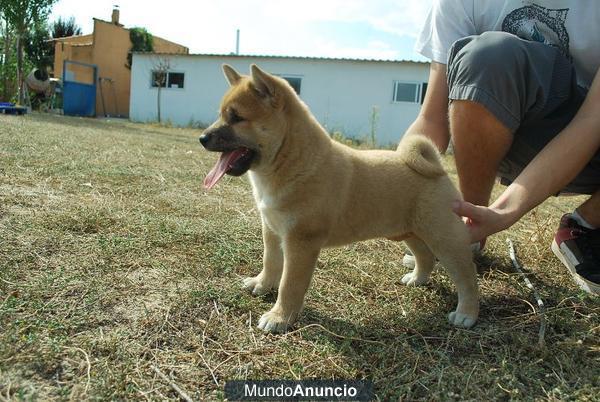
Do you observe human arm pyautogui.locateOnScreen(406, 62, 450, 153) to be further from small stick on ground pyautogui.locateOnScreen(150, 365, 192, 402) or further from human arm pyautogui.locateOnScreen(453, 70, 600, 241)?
small stick on ground pyautogui.locateOnScreen(150, 365, 192, 402)

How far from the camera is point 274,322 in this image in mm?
2021

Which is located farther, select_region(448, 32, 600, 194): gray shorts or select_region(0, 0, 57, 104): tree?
select_region(0, 0, 57, 104): tree

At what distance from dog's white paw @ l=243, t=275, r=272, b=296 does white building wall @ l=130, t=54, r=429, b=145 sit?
50.0 feet

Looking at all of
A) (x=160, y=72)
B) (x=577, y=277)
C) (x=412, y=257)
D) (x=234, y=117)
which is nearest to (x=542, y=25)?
(x=577, y=277)

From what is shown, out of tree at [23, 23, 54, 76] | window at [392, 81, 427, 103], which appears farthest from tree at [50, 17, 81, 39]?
window at [392, 81, 427, 103]

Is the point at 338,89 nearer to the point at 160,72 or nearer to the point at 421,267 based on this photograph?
the point at 160,72

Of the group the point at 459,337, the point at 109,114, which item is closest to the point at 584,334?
the point at 459,337

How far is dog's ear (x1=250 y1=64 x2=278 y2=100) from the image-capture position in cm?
227

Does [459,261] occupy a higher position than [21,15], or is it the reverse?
[21,15]

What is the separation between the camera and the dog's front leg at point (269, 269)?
2396 mm

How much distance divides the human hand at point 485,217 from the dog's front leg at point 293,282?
71 centimetres

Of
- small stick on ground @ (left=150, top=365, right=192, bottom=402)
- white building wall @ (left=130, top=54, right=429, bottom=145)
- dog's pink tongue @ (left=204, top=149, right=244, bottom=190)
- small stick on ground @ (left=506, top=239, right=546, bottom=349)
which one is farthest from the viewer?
white building wall @ (left=130, top=54, right=429, bottom=145)

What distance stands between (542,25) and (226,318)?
2.48 metres

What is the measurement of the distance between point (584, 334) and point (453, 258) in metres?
0.63
